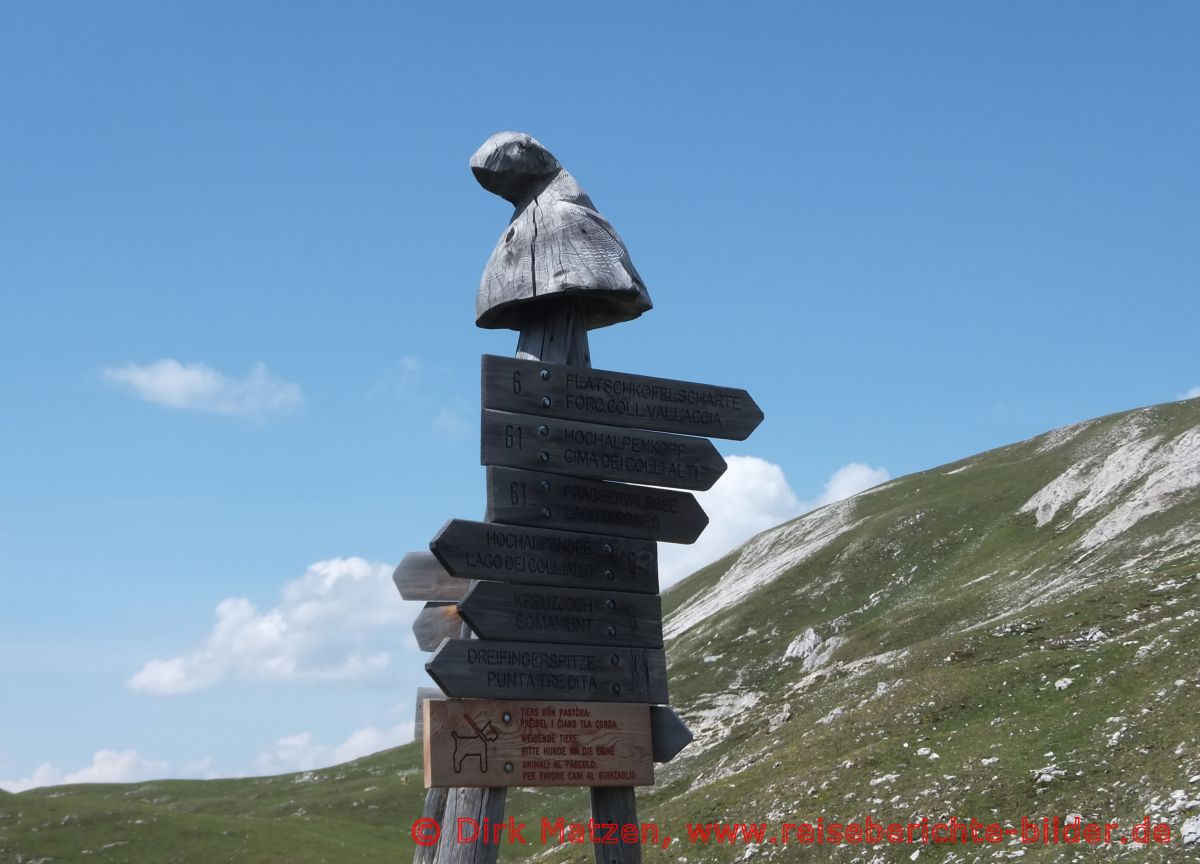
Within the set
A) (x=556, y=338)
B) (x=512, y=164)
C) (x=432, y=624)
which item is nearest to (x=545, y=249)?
(x=556, y=338)

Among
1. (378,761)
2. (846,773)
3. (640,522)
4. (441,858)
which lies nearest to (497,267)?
(640,522)

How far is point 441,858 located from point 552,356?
4990 millimetres

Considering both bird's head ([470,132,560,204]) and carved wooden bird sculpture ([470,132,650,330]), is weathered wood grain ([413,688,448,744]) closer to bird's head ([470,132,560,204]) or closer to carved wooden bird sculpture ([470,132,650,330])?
carved wooden bird sculpture ([470,132,650,330])

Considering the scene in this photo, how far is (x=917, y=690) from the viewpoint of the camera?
1422 inches

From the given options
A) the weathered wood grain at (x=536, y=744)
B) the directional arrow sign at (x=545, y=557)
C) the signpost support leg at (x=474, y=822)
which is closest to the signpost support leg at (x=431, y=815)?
the signpost support leg at (x=474, y=822)

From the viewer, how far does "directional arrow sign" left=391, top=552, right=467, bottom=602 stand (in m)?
13.1

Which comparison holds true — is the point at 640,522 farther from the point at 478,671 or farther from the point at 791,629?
the point at 791,629

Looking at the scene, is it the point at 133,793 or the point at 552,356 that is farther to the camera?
the point at 133,793

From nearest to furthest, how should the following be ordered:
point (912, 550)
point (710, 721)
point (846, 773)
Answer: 1. point (846, 773)
2. point (710, 721)
3. point (912, 550)

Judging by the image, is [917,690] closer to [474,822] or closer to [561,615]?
[561,615]

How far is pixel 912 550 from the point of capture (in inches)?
3228

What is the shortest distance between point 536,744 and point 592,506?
2.32 metres

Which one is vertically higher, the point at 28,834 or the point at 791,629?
the point at 791,629

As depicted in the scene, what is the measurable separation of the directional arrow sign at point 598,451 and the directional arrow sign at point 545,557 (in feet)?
2.08
